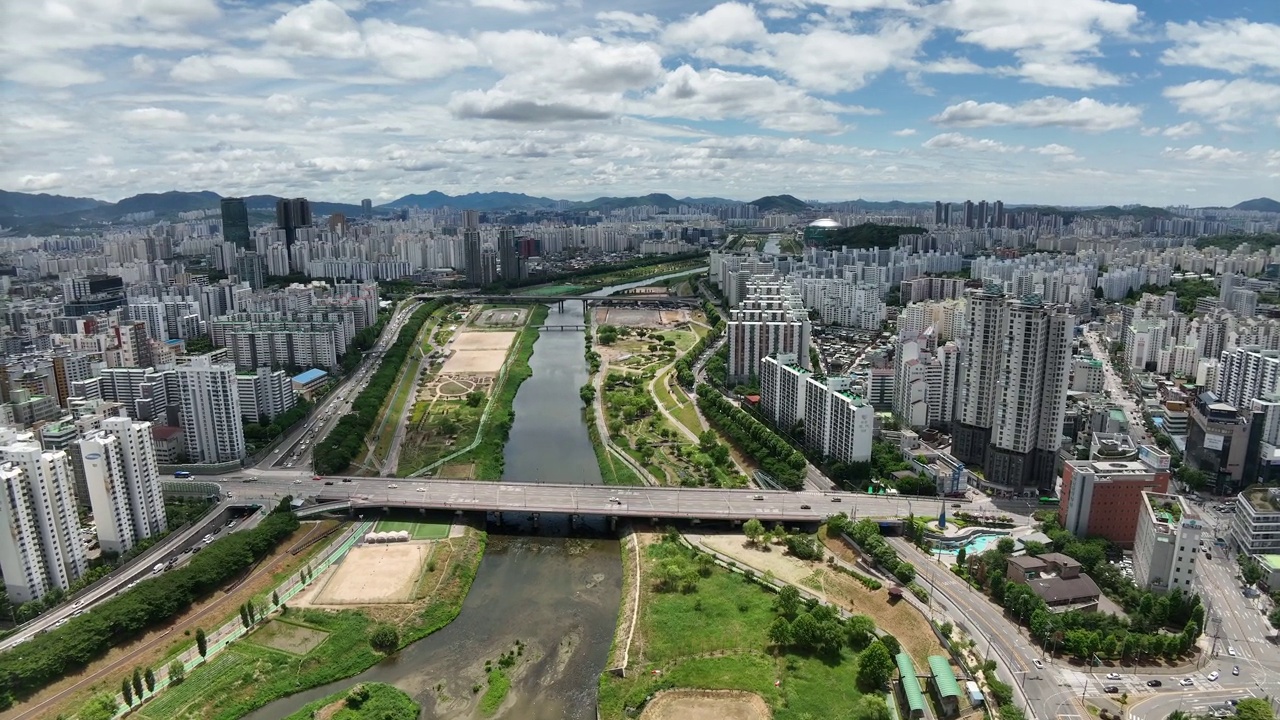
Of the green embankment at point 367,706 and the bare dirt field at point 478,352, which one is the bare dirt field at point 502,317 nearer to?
the bare dirt field at point 478,352

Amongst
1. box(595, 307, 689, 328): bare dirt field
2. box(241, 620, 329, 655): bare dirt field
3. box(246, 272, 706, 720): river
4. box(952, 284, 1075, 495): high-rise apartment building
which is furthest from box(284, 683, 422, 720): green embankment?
box(595, 307, 689, 328): bare dirt field

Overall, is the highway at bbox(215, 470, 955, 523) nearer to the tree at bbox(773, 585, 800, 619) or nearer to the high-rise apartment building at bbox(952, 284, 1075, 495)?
the high-rise apartment building at bbox(952, 284, 1075, 495)

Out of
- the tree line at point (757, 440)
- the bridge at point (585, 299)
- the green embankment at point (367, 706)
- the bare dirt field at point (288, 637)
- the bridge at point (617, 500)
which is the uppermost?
the bridge at point (585, 299)

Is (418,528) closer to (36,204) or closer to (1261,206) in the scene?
(36,204)

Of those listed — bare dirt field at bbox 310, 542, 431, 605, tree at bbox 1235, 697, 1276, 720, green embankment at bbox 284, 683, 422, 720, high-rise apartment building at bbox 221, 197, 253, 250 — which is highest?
high-rise apartment building at bbox 221, 197, 253, 250

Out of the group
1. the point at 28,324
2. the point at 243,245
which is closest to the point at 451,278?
the point at 243,245

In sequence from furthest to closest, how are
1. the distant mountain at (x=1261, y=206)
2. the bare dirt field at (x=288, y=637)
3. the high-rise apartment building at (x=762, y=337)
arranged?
the distant mountain at (x=1261, y=206), the high-rise apartment building at (x=762, y=337), the bare dirt field at (x=288, y=637)

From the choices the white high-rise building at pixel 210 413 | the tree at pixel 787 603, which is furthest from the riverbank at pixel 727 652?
the white high-rise building at pixel 210 413

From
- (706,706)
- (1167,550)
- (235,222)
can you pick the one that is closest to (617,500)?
(706,706)
